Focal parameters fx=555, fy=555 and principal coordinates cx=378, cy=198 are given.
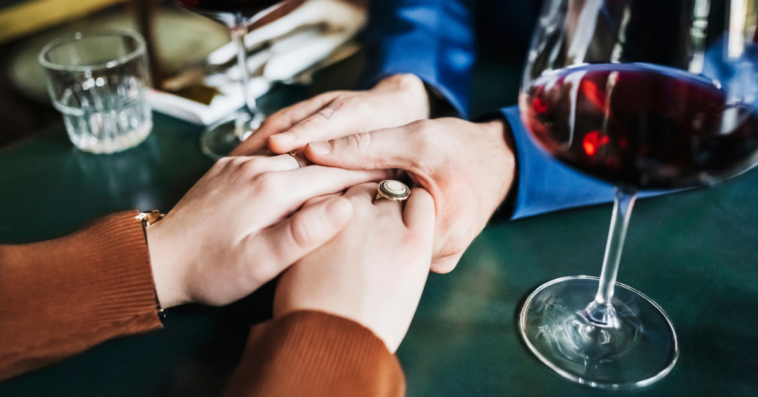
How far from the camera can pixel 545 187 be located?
2.29ft

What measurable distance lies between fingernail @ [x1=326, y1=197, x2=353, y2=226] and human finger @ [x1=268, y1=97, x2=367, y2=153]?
16 cm

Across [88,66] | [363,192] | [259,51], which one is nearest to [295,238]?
[363,192]

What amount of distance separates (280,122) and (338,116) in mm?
92

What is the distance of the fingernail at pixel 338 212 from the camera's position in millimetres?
576

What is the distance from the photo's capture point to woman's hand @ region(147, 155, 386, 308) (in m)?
0.57

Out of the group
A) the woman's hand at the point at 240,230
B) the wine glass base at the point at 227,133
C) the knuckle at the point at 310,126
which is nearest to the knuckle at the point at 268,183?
the woman's hand at the point at 240,230

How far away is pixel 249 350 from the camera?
19.2 inches

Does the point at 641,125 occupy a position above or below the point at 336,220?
above

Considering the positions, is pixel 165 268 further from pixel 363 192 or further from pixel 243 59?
pixel 243 59

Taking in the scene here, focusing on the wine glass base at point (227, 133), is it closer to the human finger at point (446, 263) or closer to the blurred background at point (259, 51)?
the blurred background at point (259, 51)

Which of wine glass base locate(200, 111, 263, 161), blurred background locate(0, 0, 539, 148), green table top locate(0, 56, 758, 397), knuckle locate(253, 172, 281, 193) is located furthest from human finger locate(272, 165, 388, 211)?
blurred background locate(0, 0, 539, 148)

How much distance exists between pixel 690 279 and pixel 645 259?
0.05 meters

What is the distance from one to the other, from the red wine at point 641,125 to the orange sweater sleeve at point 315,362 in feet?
0.77

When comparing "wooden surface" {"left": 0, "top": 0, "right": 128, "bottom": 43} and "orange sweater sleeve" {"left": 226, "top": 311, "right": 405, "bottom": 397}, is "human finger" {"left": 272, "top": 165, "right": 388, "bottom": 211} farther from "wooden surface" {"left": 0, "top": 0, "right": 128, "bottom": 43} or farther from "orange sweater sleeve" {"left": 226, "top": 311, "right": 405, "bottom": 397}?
"wooden surface" {"left": 0, "top": 0, "right": 128, "bottom": 43}
